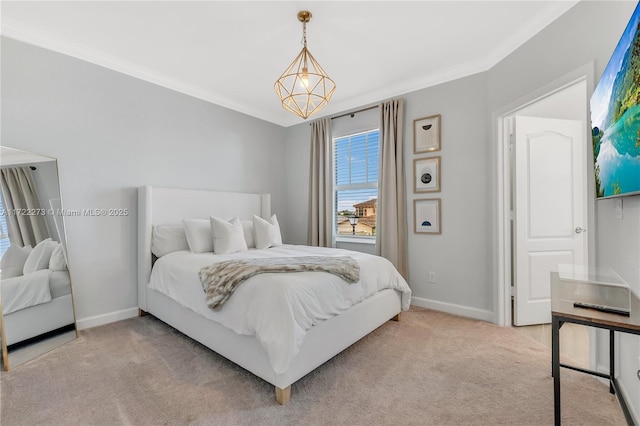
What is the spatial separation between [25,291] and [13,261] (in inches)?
9.8

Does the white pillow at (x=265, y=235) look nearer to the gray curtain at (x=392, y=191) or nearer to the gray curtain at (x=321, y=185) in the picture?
the gray curtain at (x=321, y=185)

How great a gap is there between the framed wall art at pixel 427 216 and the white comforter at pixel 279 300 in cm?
107

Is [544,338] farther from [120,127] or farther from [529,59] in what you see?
[120,127]

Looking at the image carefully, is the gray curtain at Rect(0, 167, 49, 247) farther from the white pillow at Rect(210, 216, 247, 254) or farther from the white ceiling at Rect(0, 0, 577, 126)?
the white pillow at Rect(210, 216, 247, 254)

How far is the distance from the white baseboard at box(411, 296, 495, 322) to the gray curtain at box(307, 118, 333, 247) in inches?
55.4

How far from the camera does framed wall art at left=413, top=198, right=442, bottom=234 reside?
3184 mm

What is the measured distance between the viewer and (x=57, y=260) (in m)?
2.40

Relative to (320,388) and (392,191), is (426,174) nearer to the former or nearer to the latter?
(392,191)

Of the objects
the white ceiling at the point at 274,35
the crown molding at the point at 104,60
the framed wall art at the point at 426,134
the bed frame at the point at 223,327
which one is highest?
the white ceiling at the point at 274,35

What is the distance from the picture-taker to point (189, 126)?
347 centimetres

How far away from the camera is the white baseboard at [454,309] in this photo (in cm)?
288

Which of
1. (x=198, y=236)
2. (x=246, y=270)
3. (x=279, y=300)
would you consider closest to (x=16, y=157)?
(x=198, y=236)

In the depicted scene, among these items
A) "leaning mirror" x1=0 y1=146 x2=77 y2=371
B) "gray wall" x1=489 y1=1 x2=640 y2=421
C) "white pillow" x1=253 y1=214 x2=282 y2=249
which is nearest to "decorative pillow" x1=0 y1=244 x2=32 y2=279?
"leaning mirror" x1=0 y1=146 x2=77 y2=371

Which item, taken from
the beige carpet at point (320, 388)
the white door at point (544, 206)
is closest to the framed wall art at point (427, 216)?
the white door at point (544, 206)
